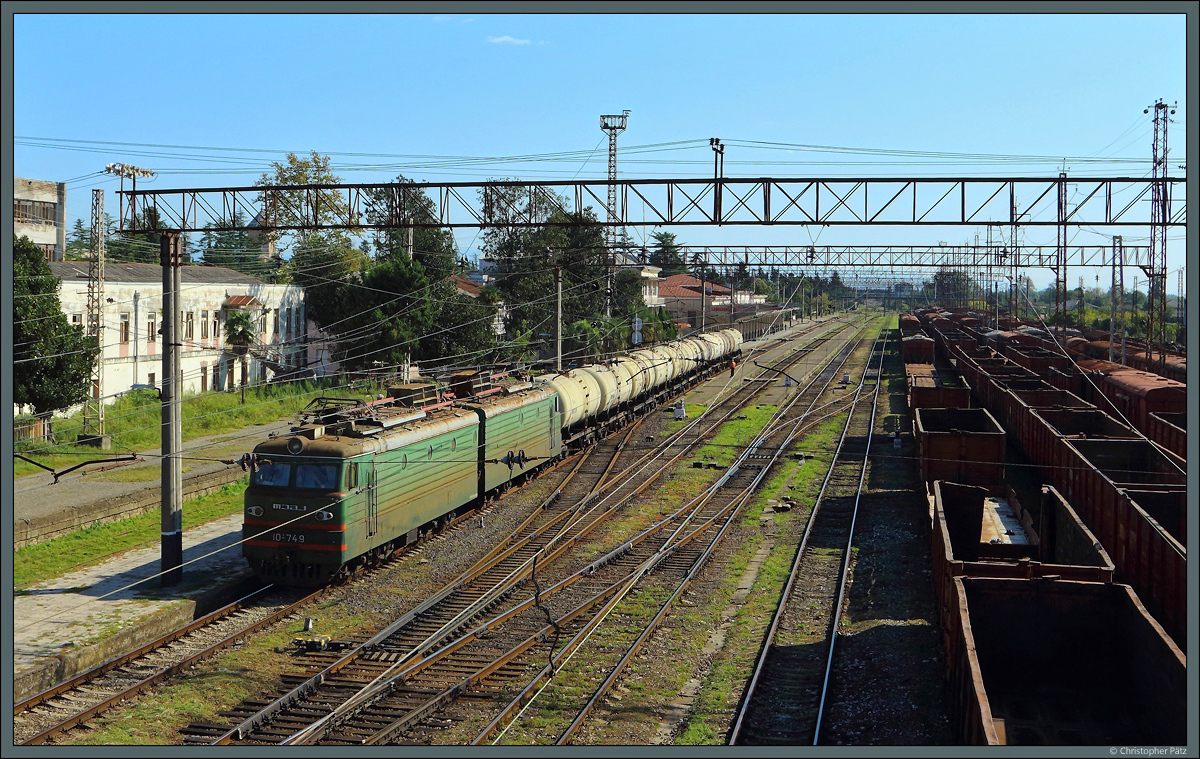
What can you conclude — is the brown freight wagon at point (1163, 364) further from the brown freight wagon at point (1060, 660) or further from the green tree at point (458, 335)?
the green tree at point (458, 335)

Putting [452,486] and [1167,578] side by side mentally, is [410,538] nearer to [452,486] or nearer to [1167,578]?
[452,486]

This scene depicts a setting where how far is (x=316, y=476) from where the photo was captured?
56.4 ft

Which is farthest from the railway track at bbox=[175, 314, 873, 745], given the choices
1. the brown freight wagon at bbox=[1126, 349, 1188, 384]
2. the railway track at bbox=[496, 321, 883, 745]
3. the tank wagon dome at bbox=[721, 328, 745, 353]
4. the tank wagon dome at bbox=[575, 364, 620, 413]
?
the tank wagon dome at bbox=[721, 328, 745, 353]

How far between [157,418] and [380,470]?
873 inches

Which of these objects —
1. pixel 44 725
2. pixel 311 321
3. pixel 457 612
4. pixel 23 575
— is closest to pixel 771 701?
pixel 457 612

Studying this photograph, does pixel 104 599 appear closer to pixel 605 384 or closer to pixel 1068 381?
pixel 605 384

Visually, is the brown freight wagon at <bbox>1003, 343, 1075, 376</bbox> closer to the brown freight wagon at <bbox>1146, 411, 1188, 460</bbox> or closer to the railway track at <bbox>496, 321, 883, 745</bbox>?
the railway track at <bbox>496, 321, 883, 745</bbox>

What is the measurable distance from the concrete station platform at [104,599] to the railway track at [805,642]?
9.08m

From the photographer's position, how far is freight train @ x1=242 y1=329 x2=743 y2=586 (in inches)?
676

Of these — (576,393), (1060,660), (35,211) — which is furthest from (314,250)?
(1060,660)

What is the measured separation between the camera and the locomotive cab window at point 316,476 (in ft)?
56.1

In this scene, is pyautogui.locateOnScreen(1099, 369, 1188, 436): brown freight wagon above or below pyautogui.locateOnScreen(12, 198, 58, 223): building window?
below

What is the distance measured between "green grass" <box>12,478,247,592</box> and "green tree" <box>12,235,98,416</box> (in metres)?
7.82

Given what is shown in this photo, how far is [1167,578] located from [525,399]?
16162mm
